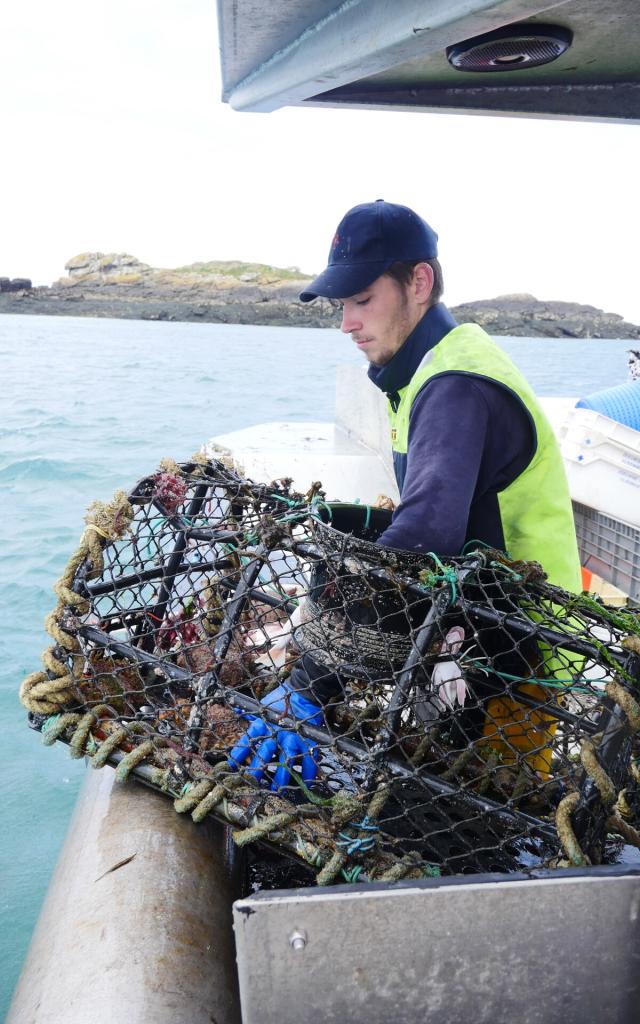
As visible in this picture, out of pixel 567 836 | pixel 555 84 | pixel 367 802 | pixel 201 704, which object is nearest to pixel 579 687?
pixel 567 836

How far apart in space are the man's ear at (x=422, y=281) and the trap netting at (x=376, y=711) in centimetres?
74

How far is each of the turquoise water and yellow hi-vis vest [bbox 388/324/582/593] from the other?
2.84m

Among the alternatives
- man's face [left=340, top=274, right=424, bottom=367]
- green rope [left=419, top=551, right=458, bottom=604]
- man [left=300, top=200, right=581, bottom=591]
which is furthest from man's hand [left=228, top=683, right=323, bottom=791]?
man's face [left=340, top=274, right=424, bottom=367]

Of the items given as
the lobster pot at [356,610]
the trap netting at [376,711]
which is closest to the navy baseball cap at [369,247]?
the trap netting at [376,711]

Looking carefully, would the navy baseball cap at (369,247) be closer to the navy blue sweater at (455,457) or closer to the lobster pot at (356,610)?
the navy blue sweater at (455,457)

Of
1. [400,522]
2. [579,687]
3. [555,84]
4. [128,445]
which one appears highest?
[555,84]

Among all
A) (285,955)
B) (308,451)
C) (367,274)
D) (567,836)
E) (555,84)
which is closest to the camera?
(285,955)

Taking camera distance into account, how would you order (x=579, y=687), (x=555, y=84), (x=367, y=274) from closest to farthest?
(x=579, y=687), (x=367, y=274), (x=555, y=84)

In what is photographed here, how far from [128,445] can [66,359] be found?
26.9m

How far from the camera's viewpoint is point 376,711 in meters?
2.16

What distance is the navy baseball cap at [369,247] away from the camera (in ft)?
7.88

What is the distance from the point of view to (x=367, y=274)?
2.41 m

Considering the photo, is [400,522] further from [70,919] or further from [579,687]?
[70,919]

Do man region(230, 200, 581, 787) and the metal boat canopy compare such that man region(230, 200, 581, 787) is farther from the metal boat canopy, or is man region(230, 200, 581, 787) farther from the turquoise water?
the turquoise water
